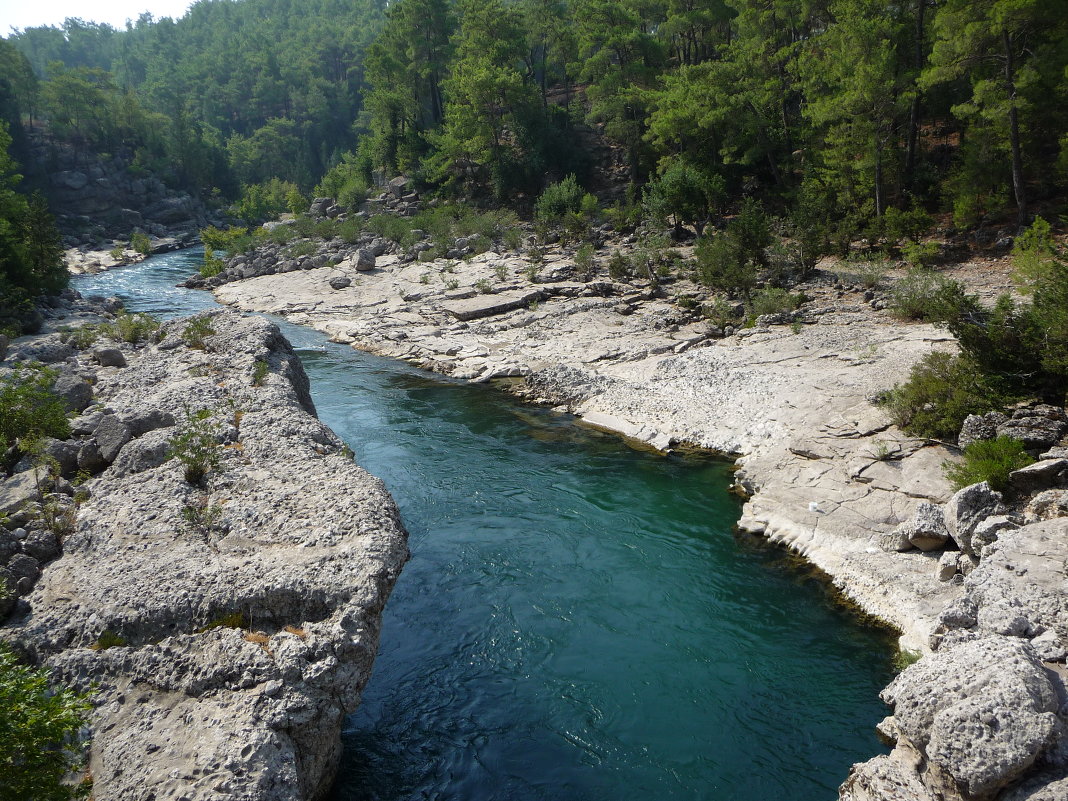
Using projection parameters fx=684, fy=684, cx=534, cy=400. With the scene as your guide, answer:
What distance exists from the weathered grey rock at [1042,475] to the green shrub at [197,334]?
1620cm

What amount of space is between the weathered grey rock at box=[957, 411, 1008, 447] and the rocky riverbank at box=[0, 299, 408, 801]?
33.3ft

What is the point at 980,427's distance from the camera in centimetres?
1227

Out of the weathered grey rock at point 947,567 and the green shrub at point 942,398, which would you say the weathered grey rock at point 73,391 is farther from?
the green shrub at point 942,398

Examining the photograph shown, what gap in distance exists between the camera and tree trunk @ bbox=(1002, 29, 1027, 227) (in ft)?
74.1

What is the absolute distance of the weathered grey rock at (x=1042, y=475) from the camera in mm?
10414

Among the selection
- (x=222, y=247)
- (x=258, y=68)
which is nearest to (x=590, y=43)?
(x=222, y=247)

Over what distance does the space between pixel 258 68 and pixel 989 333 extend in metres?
131

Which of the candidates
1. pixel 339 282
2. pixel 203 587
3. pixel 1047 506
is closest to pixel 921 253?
pixel 1047 506

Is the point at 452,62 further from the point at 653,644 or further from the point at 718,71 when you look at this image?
the point at 653,644

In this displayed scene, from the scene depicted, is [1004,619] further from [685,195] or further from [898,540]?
[685,195]

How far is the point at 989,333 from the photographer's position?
1299 centimetres

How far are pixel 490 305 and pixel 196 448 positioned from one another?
754 inches

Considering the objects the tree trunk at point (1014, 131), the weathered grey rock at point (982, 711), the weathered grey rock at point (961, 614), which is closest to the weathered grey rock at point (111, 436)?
the weathered grey rock at point (982, 711)

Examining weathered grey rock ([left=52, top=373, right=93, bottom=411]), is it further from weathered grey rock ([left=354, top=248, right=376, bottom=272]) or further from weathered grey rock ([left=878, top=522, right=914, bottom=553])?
weathered grey rock ([left=354, top=248, right=376, bottom=272])
